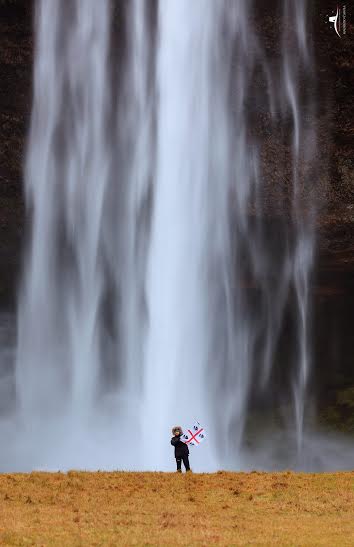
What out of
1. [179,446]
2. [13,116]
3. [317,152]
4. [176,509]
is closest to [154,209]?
[13,116]

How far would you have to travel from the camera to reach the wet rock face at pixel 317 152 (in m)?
23.4

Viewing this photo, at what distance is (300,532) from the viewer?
32.6 ft

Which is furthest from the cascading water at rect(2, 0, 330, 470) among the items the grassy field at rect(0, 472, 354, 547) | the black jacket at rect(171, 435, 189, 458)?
the grassy field at rect(0, 472, 354, 547)

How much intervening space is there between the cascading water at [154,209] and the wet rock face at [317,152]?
0.37m

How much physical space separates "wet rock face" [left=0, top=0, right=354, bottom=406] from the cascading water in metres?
0.37

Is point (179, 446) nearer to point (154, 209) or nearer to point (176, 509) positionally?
point (176, 509)

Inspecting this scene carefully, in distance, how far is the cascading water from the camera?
24.1m

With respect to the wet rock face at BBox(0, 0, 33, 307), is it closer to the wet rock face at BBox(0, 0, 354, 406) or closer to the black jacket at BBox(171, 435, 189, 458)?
the wet rock face at BBox(0, 0, 354, 406)

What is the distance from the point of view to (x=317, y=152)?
24.4 meters

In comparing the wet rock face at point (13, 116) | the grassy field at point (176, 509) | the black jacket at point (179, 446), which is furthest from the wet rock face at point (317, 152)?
the black jacket at point (179, 446)

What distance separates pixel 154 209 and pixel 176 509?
47.1 feet

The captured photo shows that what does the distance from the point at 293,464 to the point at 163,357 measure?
18.3 feet

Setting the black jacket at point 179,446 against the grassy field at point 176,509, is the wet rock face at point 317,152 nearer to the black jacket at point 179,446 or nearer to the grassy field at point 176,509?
the grassy field at point 176,509

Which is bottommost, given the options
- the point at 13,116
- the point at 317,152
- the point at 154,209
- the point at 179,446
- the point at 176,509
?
the point at 176,509
